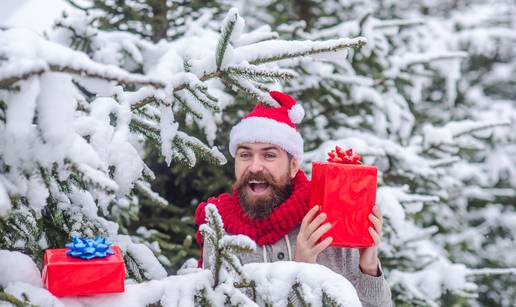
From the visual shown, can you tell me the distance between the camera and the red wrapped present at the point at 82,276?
1447 mm

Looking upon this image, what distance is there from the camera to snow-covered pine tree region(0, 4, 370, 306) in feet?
3.88

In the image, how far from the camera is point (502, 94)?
8023mm

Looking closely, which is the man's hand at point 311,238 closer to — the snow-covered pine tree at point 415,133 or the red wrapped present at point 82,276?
the snow-covered pine tree at point 415,133

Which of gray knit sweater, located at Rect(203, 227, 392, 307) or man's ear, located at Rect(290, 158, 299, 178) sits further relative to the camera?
man's ear, located at Rect(290, 158, 299, 178)

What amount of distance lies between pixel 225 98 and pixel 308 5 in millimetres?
2194

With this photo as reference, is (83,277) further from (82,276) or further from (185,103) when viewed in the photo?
(185,103)

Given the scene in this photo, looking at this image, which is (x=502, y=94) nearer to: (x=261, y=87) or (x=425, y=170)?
(x=425, y=170)

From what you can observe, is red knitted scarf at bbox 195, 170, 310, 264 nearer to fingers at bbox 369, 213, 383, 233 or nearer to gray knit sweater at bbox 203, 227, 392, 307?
gray knit sweater at bbox 203, 227, 392, 307

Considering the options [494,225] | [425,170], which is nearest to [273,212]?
[425,170]

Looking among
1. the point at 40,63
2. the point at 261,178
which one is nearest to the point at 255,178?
the point at 261,178

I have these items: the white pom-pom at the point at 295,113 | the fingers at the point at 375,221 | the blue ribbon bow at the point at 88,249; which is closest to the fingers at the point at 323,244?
the fingers at the point at 375,221

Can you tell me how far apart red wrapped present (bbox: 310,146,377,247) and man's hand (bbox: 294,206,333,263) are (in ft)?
0.10

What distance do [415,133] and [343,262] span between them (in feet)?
11.3

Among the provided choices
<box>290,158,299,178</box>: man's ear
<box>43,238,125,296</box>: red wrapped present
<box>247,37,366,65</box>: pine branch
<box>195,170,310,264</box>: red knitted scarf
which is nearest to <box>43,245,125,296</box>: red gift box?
<box>43,238,125,296</box>: red wrapped present
